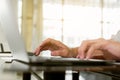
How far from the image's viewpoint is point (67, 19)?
14.8 feet

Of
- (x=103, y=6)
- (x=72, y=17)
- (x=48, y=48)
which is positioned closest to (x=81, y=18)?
(x=72, y=17)

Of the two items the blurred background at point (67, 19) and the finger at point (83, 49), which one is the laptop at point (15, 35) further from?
the blurred background at point (67, 19)

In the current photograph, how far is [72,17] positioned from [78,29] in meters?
0.25

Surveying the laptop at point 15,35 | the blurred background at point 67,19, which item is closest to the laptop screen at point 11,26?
the laptop at point 15,35

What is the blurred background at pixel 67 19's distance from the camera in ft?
13.9

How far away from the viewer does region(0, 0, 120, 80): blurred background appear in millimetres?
4238

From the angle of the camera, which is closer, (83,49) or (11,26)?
(11,26)

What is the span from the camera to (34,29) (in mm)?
4277

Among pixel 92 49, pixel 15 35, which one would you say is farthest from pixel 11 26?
pixel 92 49

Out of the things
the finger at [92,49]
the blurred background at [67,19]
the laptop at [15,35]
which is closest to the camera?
the laptop at [15,35]

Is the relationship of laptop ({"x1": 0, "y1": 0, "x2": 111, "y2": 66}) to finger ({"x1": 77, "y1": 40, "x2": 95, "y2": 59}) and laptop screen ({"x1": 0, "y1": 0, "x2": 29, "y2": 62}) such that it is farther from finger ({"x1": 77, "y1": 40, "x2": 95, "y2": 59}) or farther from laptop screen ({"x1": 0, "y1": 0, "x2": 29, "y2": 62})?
finger ({"x1": 77, "y1": 40, "x2": 95, "y2": 59})

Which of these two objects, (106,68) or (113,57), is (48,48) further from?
(106,68)

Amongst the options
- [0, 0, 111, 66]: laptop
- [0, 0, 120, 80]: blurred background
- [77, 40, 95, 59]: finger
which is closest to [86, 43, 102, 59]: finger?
[77, 40, 95, 59]: finger

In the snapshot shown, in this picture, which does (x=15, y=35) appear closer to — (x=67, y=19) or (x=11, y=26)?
(x=11, y=26)
